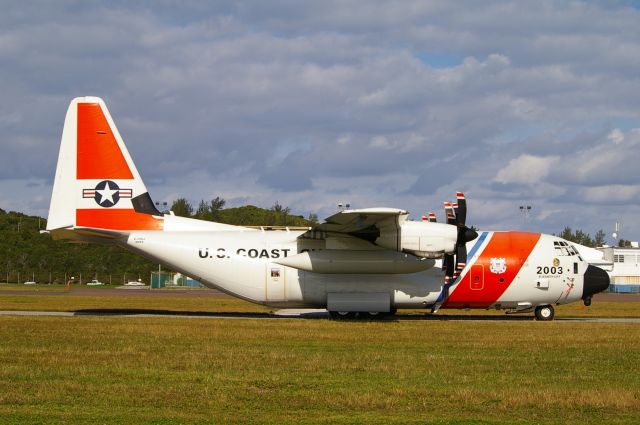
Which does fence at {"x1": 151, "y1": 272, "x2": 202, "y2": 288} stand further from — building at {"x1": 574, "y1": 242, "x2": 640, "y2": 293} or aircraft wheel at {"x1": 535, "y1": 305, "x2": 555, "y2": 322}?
aircraft wheel at {"x1": 535, "y1": 305, "x2": 555, "y2": 322}

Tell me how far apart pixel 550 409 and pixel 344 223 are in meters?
17.0

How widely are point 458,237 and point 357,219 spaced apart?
385cm

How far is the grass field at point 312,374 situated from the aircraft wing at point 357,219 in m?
3.95

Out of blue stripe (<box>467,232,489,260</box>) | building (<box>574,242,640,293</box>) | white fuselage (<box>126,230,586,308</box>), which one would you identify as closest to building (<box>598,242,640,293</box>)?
building (<box>574,242,640,293</box>)

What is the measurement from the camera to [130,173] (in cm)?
3203

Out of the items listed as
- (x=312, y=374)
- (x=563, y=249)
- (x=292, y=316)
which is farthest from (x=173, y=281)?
(x=312, y=374)

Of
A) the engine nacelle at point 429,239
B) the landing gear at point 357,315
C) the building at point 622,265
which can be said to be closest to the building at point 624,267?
the building at point 622,265

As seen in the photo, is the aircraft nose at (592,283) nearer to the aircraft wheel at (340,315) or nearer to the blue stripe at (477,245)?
the blue stripe at (477,245)

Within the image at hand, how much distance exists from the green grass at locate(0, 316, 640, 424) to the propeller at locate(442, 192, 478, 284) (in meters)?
3.25

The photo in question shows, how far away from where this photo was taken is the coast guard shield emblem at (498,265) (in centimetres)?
3169

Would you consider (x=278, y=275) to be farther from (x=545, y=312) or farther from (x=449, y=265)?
(x=545, y=312)

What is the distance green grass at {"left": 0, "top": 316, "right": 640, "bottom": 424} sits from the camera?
41.8 ft

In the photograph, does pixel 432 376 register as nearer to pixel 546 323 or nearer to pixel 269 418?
pixel 269 418

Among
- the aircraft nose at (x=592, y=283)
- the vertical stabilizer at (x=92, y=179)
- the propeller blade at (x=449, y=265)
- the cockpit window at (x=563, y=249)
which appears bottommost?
the aircraft nose at (x=592, y=283)
